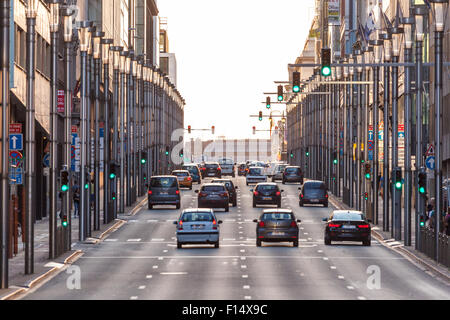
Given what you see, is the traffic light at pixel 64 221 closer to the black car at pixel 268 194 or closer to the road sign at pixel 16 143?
the road sign at pixel 16 143

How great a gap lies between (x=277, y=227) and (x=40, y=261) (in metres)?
11.1

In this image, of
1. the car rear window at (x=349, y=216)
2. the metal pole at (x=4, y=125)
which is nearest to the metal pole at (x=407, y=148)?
the car rear window at (x=349, y=216)

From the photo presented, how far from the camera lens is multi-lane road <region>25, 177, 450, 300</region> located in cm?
3036

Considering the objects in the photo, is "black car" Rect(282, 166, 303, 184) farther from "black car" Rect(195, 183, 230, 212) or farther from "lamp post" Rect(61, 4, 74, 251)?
"lamp post" Rect(61, 4, 74, 251)

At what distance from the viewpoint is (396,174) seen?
4772 centimetres

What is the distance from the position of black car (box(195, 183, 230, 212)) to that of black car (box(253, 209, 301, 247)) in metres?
20.8

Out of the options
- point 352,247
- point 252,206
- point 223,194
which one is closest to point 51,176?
point 352,247

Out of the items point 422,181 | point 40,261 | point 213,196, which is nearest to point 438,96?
Result: point 422,181

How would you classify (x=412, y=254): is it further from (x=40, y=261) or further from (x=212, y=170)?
(x=212, y=170)

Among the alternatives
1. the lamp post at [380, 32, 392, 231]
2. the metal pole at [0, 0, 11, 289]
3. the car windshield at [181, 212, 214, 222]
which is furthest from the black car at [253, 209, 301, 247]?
the metal pole at [0, 0, 11, 289]

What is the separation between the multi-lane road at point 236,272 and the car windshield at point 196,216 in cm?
124

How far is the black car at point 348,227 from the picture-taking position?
156 feet
